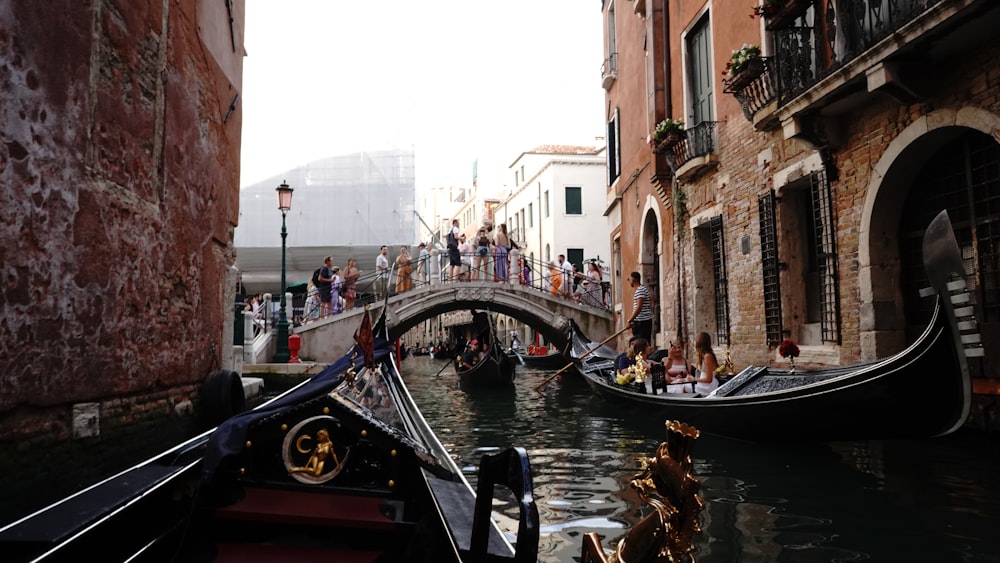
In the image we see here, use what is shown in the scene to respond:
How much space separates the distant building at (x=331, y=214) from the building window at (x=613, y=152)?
688cm

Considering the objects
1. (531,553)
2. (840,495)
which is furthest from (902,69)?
(531,553)

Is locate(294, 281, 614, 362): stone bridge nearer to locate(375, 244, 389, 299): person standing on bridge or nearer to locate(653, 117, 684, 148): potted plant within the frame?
locate(375, 244, 389, 299): person standing on bridge

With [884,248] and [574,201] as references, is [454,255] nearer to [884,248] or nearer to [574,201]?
[884,248]

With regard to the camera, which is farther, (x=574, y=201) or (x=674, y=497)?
(x=574, y=201)

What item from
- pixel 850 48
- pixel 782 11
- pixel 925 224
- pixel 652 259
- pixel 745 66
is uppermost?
pixel 782 11

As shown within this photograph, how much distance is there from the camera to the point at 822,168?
5.50 metres

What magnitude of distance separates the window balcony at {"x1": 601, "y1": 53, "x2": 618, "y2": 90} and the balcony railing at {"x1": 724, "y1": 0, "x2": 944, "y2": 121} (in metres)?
5.55

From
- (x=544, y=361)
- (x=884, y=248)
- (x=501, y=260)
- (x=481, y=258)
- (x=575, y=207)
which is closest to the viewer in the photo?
(x=884, y=248)

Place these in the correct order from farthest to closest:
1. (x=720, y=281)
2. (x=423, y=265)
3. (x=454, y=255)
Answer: (x=423, y=265) → (x=454, y=255) → (x=720, y=281)

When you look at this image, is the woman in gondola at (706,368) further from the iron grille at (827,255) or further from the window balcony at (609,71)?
the window balcony at (609,71)

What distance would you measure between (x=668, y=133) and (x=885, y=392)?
527 centimetres

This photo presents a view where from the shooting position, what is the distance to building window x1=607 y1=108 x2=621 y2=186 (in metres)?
11.7

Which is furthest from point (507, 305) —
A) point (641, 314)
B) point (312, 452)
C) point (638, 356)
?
point (312, 452)

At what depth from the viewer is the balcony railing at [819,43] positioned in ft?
14.4
